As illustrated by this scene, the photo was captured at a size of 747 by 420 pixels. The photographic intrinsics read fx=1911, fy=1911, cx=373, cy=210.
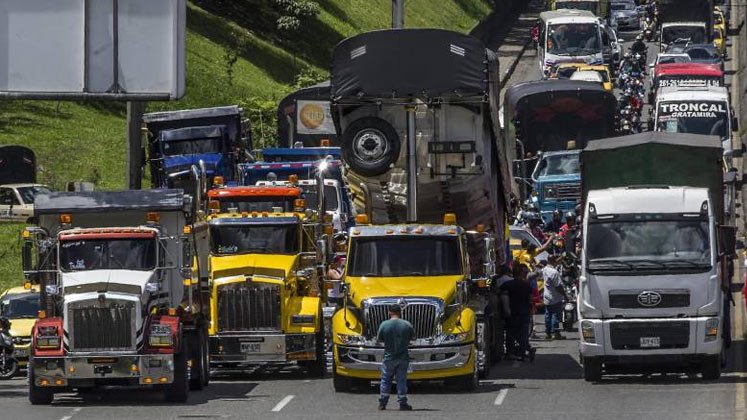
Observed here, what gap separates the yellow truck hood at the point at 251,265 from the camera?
98.6 ft

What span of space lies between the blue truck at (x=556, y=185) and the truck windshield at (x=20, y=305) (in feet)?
59.7

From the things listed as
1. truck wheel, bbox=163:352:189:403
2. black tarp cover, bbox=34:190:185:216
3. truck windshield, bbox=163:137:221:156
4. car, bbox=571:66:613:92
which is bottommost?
truck wheel, bbox=163:352:189:403

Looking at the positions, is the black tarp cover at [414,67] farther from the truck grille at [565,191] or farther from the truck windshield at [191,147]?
the truck grille at [565,191]

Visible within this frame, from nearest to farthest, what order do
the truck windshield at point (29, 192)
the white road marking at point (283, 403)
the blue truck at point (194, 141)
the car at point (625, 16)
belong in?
1. the white road marking at point (283, 403)
2. the blue truck at point (194, 141)
3. the truck windshield at point (29, 192)
4. the car at point (625, 16)

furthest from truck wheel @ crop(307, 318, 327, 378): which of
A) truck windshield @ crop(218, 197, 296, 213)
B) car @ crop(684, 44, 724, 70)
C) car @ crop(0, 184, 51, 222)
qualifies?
car @ crop(684, 44, 724, 70)

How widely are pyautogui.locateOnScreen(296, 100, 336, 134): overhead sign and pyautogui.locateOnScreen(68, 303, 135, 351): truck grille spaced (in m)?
21.7

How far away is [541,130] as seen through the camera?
171 ft

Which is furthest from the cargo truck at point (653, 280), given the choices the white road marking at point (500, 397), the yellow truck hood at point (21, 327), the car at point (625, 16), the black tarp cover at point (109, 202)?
the car at point (625, 16)

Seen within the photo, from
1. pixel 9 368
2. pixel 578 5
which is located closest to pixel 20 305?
pixel 9 368

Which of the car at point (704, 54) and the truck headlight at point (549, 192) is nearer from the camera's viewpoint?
the truck headlight at point (549, 192)

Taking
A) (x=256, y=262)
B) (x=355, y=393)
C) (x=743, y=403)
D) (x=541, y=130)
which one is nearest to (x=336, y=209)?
(x=256, y=262)

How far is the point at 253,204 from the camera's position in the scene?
105 feet

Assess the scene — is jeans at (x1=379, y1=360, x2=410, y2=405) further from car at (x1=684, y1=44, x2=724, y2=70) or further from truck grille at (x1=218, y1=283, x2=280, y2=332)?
car at (x1=684, y1=44, x2=724, y2=70)

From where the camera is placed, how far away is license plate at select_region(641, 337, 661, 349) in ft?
90.1
